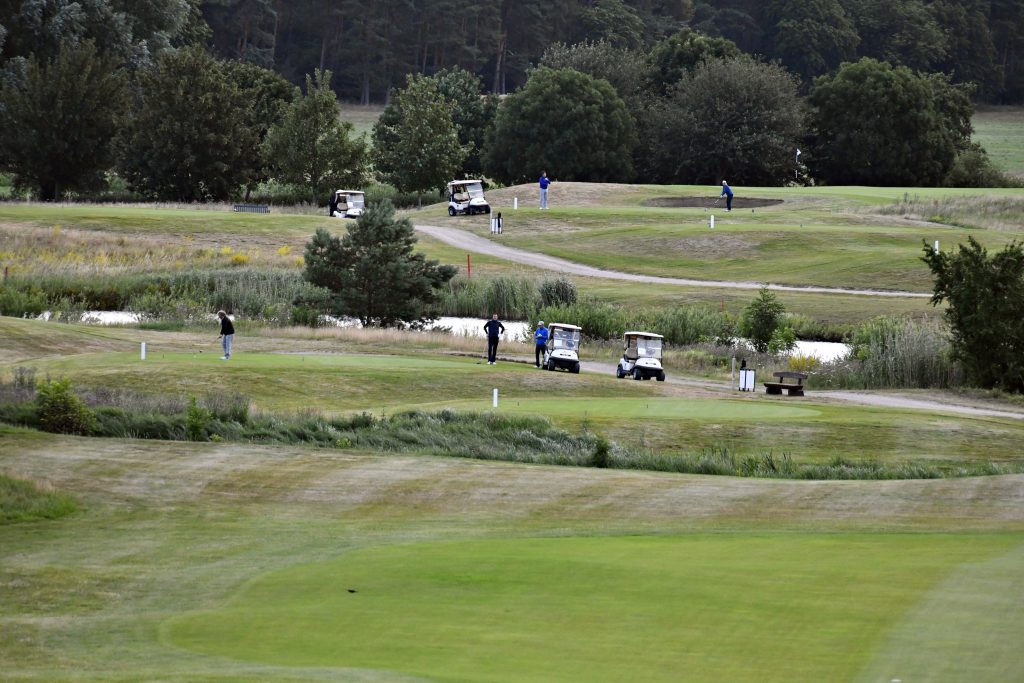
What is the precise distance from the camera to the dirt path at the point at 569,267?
65438 mm

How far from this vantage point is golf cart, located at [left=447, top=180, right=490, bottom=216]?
86.4 metres

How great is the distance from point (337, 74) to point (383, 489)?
134794mm

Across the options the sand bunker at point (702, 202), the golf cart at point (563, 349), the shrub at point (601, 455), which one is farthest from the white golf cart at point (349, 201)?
the shrub at point (601, 455)

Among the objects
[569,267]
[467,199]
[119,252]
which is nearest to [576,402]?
[569,267]

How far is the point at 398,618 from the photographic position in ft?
47.0

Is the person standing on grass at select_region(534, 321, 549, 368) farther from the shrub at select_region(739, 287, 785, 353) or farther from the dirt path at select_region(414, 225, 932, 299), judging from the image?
the dirt path at select_region(414, 225, 932, 299)

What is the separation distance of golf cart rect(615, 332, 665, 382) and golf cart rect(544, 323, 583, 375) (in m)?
1.30

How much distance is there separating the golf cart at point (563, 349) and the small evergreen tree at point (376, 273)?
1303 cm

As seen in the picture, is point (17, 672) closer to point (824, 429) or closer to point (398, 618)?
point (398, 618)

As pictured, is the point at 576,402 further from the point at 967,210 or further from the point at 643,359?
the point at 967,210

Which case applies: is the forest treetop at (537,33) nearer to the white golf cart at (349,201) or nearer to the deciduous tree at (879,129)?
the deciduous tree at (879,129)

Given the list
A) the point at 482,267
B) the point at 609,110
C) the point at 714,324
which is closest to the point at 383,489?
the point at 714,324

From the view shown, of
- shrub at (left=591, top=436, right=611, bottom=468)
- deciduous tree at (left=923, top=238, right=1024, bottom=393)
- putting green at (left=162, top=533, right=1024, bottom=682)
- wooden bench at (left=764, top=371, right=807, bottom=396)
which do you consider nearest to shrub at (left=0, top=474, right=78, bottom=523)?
putting green at (left=162, top=533, right=1024, bottom=682)

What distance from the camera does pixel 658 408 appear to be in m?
33.4
